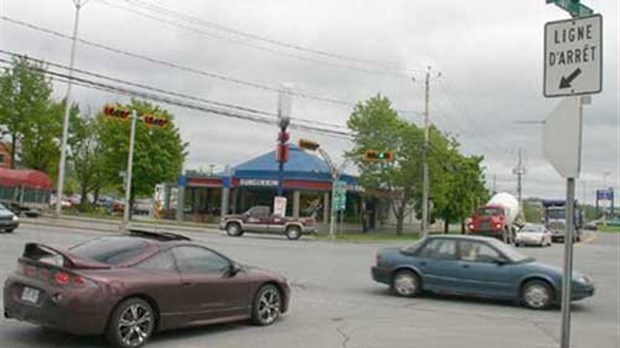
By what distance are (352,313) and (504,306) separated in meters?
3.92

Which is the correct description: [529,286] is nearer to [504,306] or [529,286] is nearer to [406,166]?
[504,306]

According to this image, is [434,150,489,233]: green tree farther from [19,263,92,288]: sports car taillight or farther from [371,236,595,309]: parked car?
[19,263,92,288]: sports car taillight

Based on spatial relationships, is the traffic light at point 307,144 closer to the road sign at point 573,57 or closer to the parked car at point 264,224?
the parked car at point 264,224

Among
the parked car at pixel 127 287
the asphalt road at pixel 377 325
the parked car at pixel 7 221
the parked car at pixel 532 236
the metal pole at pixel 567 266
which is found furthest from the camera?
the parked car at pixel 532 236

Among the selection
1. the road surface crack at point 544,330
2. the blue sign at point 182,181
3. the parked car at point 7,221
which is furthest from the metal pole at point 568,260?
the blue sign at point 182,181

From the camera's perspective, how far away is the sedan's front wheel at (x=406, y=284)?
1639 centimetres

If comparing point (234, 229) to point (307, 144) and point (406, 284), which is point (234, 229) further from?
point (406, 284)

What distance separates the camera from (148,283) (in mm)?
9562

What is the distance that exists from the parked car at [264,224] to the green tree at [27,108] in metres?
25.2

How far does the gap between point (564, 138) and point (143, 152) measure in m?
61.0

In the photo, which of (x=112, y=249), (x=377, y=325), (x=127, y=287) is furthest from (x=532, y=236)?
(x=127, y=287)

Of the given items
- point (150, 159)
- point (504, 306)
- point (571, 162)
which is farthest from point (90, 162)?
point (571, 162)

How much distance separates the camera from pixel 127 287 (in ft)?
30.4

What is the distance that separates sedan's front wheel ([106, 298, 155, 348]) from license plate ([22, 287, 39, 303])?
3.03ft
